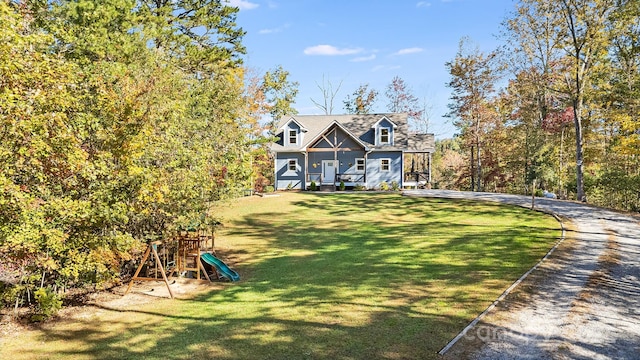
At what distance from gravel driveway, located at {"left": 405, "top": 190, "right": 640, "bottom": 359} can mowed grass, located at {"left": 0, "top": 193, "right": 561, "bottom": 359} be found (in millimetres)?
643

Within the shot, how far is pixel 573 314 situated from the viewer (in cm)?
838

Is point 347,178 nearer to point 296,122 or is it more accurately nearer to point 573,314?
point 296,122

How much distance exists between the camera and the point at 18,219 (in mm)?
7633

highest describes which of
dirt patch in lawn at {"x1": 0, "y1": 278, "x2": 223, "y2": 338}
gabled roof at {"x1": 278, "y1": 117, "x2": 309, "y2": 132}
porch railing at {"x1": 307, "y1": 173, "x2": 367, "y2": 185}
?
gabled roof at {"x1": 278, "y1": 117, "x2": 309, "y2": 132}

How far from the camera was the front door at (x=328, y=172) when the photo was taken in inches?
1372

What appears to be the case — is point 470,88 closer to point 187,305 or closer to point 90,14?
point 90,14

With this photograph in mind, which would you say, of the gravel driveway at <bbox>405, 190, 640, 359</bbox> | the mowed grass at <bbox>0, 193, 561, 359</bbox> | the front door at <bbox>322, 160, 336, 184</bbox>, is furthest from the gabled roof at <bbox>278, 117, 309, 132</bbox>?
the gravel driveway at <bbox>405, 190, 640, 359</bbox>

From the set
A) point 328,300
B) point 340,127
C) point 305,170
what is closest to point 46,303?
point 328,300

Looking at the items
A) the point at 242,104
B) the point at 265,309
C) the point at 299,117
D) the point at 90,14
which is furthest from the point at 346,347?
the point at 299,117

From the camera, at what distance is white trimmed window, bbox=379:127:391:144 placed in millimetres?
34906

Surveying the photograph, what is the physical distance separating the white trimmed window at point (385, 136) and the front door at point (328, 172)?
5.15m

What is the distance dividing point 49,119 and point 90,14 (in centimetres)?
1033

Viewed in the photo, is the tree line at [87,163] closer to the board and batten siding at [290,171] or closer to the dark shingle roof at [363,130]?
the board and batten siding at [290,171]

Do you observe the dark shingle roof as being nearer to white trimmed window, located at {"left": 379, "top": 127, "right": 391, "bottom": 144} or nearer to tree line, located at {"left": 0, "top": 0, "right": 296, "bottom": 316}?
white trimmed window, located at {"left": 379, "top": 127, "right": 391, "bottom": 144}
